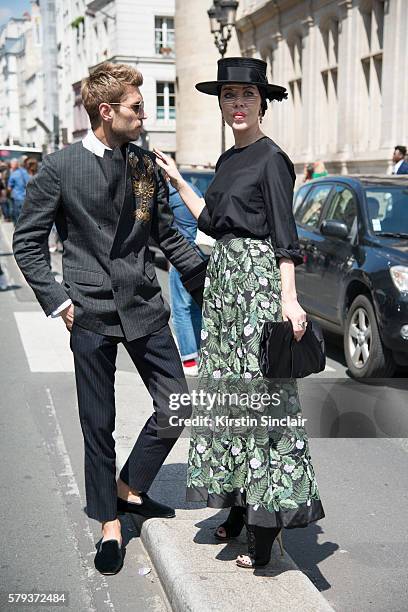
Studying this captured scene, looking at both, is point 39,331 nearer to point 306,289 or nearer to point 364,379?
point 306,289

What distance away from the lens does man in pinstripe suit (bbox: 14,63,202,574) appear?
11.8ft

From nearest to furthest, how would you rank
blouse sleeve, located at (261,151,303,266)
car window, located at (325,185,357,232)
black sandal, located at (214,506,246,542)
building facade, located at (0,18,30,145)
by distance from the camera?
blouse sleeve, located at (261,151,303,266)
black sandal, located at (214,506,246,542)
car window, located at (325,185,357,232)
building facade, located at (0,18,30,145)

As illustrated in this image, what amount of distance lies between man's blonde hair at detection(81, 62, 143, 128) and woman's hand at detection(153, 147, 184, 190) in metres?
0.33

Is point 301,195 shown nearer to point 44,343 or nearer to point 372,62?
point 44,343

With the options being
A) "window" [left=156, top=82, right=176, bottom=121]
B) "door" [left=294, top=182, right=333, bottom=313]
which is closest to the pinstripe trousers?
"door" [left=294, top=182, right=333, bottom=313]

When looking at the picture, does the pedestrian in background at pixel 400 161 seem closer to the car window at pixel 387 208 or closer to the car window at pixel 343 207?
the car window at pixel 343 207

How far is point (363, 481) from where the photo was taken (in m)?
5.09

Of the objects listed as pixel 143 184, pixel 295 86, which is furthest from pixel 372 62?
pixel 143 184

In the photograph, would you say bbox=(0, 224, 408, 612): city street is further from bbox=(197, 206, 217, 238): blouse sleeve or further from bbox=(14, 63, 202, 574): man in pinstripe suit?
bbox=(197, 206, 217, 238): blouse sleeve

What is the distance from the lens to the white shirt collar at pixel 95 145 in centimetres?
364

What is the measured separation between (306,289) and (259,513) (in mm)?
5780

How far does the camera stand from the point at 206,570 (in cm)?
352

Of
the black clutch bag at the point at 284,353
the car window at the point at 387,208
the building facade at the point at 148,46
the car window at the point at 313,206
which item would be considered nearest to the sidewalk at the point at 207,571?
the black clutch bag at the point at 284,353

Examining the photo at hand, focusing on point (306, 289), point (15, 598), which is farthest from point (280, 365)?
point (306, 289)
